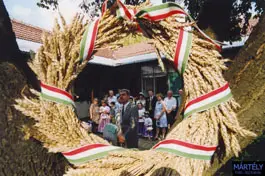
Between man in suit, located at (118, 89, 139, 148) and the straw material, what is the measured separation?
3660 mm

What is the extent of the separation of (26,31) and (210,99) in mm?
9228

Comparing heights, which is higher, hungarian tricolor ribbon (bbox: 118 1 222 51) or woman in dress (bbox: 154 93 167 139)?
hungarian tricolor ribbon (bbox: 118 1 222 51)

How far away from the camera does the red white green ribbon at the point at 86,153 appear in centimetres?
94

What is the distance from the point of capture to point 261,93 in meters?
1.07

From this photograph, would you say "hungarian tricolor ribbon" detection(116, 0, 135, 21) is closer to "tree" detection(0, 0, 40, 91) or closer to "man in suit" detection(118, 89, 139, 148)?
"tree" detection(0, 0, 40, 91)

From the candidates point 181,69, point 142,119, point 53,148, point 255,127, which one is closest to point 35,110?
point 53,148

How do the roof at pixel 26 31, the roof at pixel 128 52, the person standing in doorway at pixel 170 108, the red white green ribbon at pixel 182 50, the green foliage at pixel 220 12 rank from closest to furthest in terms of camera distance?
the red white green ribbon at pixel 182 50
the green foliage at pixel 220 12
the person standing in doorway at pixel 170 108
the roof at pixel 26 31
the roof at pixel 128 52

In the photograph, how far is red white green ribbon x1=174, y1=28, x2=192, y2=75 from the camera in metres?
1.00

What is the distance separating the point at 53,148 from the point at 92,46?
1.37 feet

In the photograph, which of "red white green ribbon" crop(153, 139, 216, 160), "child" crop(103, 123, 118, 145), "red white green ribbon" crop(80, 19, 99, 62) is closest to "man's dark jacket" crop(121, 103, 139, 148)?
"child" crop(103, 123, 118, 145)

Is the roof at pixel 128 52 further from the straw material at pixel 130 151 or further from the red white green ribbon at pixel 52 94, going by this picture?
the red white green ribbon at pixel 52 94

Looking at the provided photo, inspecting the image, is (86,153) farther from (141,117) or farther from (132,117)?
(141,117)

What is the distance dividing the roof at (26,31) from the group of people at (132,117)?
3.01 metres

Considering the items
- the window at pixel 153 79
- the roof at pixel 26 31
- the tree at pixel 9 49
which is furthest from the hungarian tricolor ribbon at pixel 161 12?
the window at pixel 153 79
